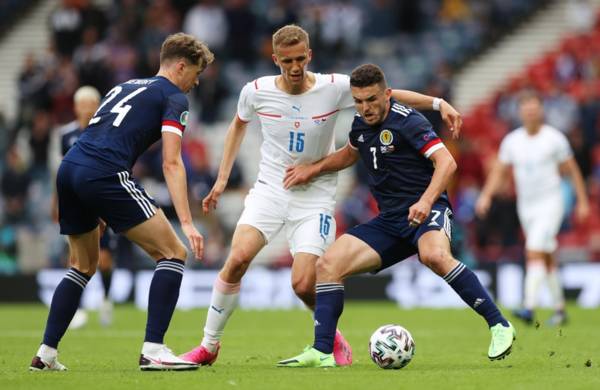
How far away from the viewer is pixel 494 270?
60.3 ft

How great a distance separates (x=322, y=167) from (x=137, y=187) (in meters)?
1.67

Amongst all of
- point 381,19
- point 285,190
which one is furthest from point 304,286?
point 381,19

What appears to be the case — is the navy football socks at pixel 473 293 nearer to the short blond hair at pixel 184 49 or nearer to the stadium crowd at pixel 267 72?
the short blond hair at pixel 184 49

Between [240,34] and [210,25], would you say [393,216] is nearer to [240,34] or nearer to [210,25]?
[240,34]

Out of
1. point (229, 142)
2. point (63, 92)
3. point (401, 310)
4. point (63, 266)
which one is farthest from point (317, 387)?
point (63, 92)

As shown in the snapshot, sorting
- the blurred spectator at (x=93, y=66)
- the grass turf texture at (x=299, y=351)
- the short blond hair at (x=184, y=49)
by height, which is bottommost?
the grass turf texture at (x=299, y=351)

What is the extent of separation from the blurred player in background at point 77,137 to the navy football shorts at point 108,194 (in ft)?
14.6

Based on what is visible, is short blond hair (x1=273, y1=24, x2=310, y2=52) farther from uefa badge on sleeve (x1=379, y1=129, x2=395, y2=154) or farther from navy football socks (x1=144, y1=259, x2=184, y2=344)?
A: navy football socks (x1=144, y1=259, x2=184, y2=344)

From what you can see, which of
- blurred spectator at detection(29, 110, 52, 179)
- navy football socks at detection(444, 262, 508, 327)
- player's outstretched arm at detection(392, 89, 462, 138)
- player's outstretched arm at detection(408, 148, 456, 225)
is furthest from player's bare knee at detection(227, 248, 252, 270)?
blurred spectator at detection(29, 110, 52, 179)

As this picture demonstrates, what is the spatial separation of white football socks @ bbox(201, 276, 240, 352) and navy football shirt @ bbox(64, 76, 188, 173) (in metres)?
1.42

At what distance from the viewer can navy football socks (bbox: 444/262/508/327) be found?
8.87m

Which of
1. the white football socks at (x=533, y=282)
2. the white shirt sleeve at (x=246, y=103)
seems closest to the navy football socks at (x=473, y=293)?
the white shirt sleeve at (x=246, y=103)

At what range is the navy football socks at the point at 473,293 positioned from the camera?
887 centimetres

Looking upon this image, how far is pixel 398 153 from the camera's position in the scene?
923 cm
